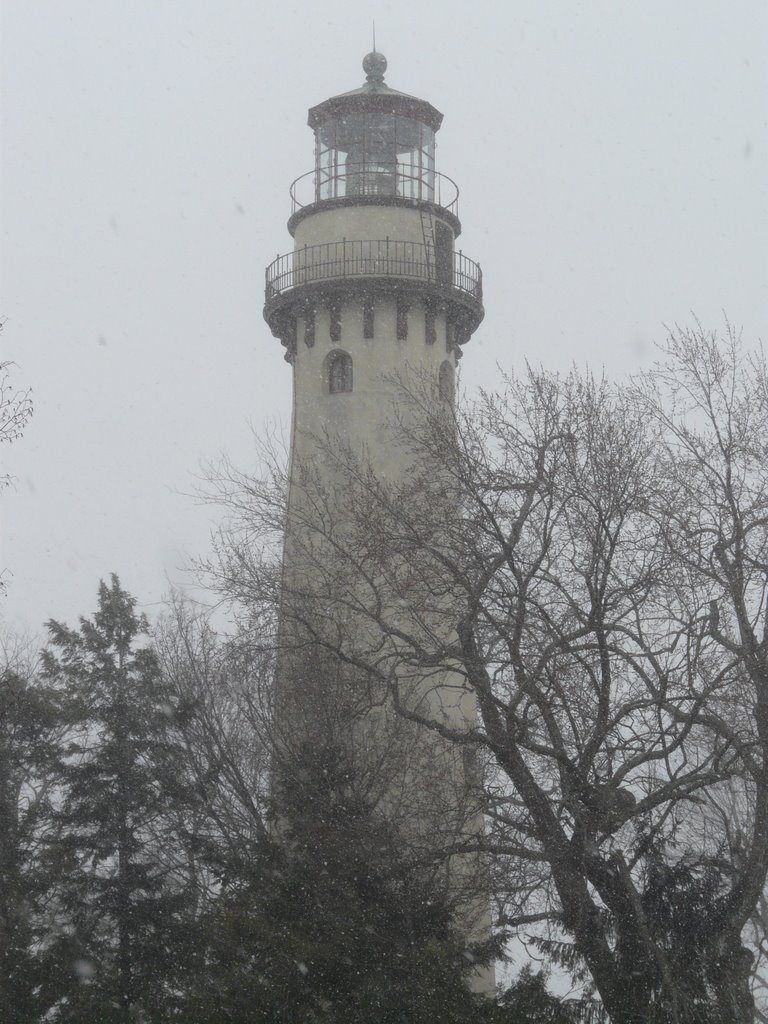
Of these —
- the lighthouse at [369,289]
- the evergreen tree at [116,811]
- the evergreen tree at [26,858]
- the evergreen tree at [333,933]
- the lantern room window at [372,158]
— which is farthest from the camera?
the lantern room window at [372,158]

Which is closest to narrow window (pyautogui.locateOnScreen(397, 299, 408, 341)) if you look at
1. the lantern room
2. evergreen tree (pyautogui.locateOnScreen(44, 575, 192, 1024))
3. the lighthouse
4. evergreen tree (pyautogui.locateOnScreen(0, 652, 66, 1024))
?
the lighthouse

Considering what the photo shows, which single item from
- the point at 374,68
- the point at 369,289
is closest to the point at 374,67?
the point at 374,68

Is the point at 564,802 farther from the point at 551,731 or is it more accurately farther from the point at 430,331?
the point at 430,331

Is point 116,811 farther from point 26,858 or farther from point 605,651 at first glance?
point 605,651

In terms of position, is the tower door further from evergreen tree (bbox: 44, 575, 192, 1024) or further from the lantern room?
evergreen tree (bbox: 44, 575, 192, 1024)

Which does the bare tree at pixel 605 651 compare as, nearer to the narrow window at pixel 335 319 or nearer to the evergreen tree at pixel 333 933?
the evergreen tree at pixel 333 933

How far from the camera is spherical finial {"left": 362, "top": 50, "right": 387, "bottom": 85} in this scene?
1107 inches

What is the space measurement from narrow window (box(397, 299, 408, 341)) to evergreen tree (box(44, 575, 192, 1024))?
22.9 feet

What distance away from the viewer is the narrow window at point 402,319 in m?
26.5

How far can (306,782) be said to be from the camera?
1691 cm

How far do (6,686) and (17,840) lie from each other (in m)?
3.52

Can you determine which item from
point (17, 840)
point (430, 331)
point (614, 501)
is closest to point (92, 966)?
point (17, 840)

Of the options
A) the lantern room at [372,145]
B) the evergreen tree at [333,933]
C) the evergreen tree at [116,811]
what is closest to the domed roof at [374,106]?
the lantern room at [372,145]

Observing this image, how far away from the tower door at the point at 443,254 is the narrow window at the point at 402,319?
90cm
